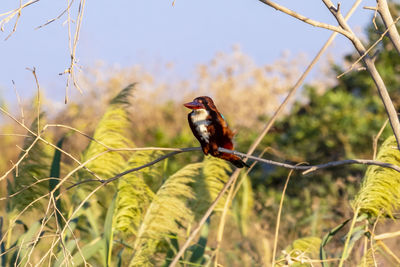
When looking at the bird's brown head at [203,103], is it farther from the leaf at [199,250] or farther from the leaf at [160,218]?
the leaf at [199,250]

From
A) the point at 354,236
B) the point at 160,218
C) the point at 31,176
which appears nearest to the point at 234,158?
the point at 354,236

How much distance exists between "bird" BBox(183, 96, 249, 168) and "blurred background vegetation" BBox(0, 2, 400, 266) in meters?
0.48

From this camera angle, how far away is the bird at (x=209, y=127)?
2.22 m

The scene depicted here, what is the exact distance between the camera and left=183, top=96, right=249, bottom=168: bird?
222 centimetres

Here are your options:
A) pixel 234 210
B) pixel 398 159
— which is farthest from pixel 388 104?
pixel 234 210

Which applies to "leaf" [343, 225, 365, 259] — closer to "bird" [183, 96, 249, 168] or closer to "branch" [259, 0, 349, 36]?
"bird" [183, 96, 249, 168]

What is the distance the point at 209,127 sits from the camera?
7.38ft

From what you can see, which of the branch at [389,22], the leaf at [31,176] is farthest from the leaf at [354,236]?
the leaf at [31,176]

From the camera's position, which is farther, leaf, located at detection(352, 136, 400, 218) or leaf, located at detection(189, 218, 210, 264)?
leaf, located at detection(189, 218, 210, 264)

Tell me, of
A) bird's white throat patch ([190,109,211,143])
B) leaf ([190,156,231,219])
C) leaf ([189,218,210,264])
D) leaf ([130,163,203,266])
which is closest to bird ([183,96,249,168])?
bird's white throat patch ([190,109,211,143])

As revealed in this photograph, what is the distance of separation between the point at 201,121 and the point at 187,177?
2149 millimetres

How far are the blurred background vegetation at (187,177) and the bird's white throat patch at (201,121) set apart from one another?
547 mm

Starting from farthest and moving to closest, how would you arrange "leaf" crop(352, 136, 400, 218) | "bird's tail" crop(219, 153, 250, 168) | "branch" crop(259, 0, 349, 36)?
"leaf" crop(352, 136, 400, 218) < "bird's tail" crop(219, 153, 250, 168) < "branch" crop(259, 0, 349, 36)

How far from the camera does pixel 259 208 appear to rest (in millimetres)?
4895
